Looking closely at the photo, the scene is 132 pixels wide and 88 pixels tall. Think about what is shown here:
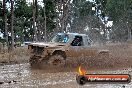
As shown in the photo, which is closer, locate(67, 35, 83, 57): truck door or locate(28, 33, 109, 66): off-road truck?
locate(28, 33, 109, 66): off-road truck

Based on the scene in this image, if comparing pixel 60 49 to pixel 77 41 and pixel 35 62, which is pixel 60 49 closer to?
pixel 77 41

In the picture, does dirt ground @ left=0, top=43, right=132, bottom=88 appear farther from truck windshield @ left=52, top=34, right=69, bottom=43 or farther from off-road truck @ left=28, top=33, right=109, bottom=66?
truck windshield @ left=52, top=34, right=69, bottom=43

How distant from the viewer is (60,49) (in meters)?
16.9

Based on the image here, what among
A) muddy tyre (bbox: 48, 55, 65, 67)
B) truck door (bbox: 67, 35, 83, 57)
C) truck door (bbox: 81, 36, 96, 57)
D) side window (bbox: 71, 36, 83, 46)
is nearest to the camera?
muddy tyre (bbox: 48, 55, 65, 67)

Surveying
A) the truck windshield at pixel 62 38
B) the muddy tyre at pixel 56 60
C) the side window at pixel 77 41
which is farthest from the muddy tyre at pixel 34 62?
the side window at pixel 77 41

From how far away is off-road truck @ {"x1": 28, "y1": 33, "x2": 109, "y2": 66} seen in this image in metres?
16.6

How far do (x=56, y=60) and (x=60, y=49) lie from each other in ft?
1.86

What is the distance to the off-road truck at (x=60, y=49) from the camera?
16.6 m

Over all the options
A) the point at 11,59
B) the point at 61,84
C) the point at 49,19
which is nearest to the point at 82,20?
the point at 49,19

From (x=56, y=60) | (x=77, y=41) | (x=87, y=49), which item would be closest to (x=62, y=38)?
(x=77, y=41)

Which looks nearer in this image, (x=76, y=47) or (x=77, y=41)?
(x=76, y=47)

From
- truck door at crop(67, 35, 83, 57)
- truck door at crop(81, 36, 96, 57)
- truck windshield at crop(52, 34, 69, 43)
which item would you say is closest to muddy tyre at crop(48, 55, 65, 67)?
truck door at crop(67, 35, 83, 57)

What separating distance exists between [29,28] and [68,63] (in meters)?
44.5

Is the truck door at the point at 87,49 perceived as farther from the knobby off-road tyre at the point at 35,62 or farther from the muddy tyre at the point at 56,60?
the knobby off-road tyre at the point at 35,62
